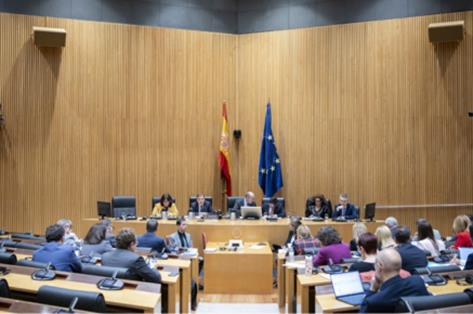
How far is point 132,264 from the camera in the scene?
509cm

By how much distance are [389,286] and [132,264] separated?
260 cm

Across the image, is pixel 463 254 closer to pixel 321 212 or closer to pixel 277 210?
pixel 321 212

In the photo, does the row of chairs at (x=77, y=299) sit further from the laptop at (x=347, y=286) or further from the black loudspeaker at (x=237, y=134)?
the black loudspeaker at (x=237, y=134)

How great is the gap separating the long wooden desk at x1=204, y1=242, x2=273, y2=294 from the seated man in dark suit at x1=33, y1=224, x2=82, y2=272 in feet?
10.3

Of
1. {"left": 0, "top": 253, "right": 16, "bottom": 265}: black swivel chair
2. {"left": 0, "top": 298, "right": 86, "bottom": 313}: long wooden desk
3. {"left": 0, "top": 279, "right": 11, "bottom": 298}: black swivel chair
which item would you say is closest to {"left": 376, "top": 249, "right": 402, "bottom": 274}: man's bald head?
{"left": 0, "top": 298, "right": 86, "bottom": 313}: long wooden desk

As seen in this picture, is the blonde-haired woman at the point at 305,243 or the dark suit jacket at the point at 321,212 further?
the dark suit jacket at the point at 321,212

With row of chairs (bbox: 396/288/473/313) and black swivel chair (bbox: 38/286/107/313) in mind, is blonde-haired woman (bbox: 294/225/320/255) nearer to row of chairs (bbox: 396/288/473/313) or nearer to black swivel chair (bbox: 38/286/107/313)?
row of chairs (bbox: 396/288/473/313)

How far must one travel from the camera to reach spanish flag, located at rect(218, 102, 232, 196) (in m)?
13.0

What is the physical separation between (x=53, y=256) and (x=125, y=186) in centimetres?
739

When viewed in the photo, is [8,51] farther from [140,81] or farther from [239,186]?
[239,186]

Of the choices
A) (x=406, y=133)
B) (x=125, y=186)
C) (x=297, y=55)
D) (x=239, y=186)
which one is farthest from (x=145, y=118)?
(x=406, y=133)

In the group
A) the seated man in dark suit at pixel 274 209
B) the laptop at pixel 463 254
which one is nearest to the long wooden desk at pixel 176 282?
the laptop at pixel 463 254

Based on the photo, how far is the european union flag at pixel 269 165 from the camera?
1280 centimetres

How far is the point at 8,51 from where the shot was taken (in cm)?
1216
